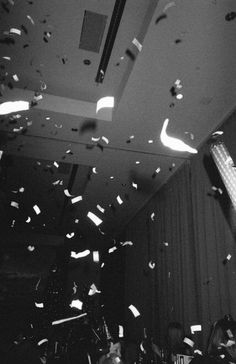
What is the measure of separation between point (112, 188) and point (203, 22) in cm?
349

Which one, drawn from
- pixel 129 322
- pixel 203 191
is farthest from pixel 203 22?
pixel 129 322

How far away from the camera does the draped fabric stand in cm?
336

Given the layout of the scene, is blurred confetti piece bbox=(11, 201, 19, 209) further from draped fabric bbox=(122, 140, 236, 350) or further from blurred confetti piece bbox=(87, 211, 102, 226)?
draped fabric bbox=(122, 140, 236, 350)

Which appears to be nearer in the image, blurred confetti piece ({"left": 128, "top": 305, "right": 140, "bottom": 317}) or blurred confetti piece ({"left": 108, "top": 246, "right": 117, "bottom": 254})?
blurred confetti piece ({"left": 128, "top": 305, "right": 140, "bottom": 317})

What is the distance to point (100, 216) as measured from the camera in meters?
7.01

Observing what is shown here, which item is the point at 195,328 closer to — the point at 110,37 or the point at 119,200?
the point at 119,200

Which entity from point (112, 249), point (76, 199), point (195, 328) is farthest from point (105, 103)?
point (112, 249)

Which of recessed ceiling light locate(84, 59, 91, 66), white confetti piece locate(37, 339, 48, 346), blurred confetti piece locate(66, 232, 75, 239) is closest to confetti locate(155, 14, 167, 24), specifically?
recessed ceiling light locate(84, 59, 91, 66)

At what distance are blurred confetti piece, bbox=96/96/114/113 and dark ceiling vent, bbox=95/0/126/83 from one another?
28cm

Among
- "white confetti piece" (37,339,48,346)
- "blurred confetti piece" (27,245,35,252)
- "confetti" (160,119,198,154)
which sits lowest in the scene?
"white confetti piece" (37,339,48,346)

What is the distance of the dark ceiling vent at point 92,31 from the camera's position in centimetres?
250

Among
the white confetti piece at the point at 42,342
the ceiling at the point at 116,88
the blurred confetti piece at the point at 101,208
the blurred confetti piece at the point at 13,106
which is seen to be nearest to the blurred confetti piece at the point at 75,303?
the blurred confetti piece at the point at 101,208

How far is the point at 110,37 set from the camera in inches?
104

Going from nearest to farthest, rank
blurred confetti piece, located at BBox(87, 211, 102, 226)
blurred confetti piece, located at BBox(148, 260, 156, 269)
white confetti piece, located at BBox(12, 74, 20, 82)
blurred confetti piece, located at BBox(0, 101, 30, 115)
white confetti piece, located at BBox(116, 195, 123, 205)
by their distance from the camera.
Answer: white confetti piece, located at BBox(12, 74, 20, 82) < blurred confetti piece, located at BBox(0, 101, 30, 115) < blurred confetti piece, located at BBox(148, 260, 156, 269) < white confetti piece, located at BBox(116, 195, 123, 205) < blurred confetti piece, located at BBox(87, 211, 102, 226)
